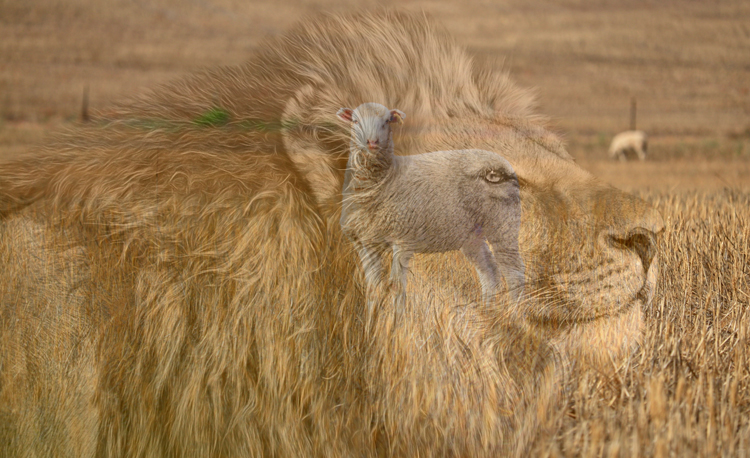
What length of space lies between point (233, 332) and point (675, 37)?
2126cm

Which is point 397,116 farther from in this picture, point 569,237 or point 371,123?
point 569,237

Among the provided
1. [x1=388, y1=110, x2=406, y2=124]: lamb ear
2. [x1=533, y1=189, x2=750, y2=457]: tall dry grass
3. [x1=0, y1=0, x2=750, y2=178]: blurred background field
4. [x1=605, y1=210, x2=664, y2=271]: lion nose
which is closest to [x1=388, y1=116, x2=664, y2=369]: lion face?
[x1=605, y1=210, x2=664, y2=271]: lion nose

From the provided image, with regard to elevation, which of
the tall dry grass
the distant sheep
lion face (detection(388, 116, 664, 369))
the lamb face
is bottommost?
the tall dry grass

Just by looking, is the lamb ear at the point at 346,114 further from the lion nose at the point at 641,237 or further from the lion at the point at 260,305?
the lion nose at the point at 641,237

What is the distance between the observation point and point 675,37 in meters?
20.0

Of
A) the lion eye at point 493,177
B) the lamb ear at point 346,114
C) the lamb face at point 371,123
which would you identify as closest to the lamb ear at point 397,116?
the lamb face at point 371,123

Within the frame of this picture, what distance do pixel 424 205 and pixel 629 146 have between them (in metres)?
15.9

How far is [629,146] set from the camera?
16.6 meters

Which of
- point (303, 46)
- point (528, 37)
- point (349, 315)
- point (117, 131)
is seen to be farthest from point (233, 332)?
point (528, 37)

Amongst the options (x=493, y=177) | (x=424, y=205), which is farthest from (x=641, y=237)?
(x=424, y=205)

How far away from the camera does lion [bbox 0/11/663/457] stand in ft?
Answer: 6.95

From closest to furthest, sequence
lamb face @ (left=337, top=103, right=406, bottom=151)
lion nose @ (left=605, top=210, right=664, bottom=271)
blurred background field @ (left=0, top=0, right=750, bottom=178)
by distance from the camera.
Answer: lamb face @ (left=337, top=103, right=406, bottom=151) < lion nose @ (left=605, top=210, right=664, bottom=271) < blurred background field @ (left=0, top=0, right=750, bottom=178)

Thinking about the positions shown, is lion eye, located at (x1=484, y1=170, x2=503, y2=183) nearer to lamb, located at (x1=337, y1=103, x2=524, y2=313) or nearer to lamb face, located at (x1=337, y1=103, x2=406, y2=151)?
lamb, located at (x1=337, y1=103, x2=524, y2=313)

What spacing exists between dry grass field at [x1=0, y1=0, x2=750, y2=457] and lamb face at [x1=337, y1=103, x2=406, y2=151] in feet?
2.72
